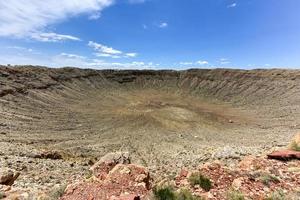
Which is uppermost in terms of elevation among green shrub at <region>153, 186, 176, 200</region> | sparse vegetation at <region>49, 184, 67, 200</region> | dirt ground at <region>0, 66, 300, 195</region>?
green shrub at <region>153, 186, 176, 200</region>

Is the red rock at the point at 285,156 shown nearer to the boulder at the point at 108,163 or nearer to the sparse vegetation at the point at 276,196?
the sparse vegetation at the point at 276,196

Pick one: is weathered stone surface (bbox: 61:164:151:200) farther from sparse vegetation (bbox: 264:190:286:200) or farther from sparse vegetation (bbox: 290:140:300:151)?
sparse vegetation (bbox: 290:140:300:151)

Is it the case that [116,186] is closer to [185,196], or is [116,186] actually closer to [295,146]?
[185,196]

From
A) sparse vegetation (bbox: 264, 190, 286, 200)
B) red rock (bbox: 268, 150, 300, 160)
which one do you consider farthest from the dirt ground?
sparse vegetation (bbox: 264, 190, 286, 200)

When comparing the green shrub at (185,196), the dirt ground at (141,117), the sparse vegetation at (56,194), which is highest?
the green shrub at (185,196)

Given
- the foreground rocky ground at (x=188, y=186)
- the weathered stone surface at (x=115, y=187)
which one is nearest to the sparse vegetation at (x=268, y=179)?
the foreground rocky ground at (x=188, y=186)

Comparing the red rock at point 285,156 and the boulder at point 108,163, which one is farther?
the red rock at point 285,156
